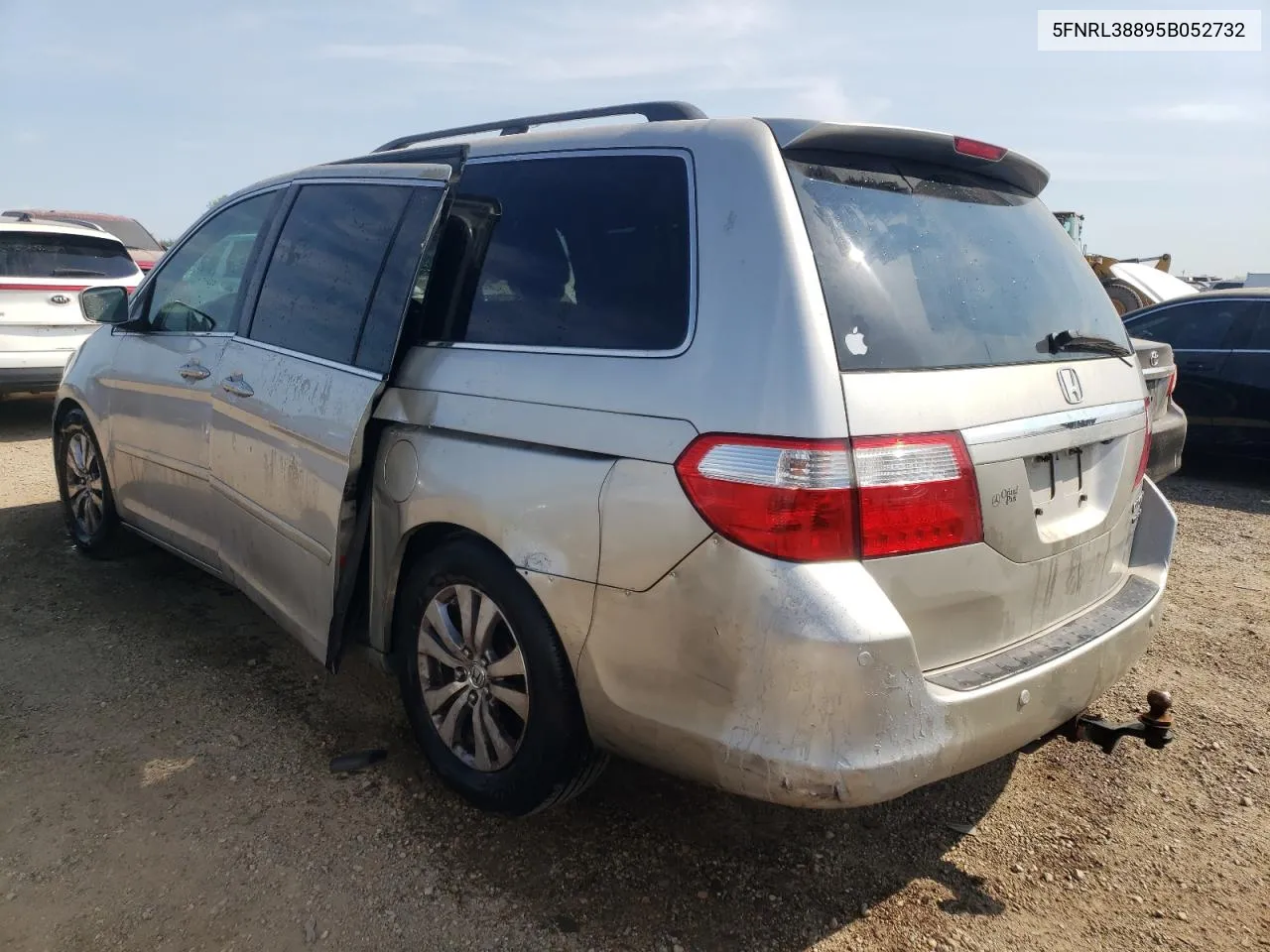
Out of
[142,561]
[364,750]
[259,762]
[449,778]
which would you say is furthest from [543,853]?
[142,561]

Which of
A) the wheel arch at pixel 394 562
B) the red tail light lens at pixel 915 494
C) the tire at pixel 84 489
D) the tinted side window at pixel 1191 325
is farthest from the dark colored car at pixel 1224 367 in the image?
the tire at pixel 84 489

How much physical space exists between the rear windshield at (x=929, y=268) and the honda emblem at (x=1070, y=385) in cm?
6

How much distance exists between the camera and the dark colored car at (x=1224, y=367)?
7520 mm

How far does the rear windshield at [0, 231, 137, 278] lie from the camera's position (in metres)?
8.23

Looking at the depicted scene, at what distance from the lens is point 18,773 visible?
3018 mm

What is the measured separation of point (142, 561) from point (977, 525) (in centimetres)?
442

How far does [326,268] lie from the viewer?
11.0 ft

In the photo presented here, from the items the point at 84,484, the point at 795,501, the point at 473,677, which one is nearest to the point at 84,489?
the point at 84,484

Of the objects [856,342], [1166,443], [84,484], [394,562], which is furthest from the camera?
[1166,443]

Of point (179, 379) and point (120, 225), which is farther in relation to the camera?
point (120, 225)

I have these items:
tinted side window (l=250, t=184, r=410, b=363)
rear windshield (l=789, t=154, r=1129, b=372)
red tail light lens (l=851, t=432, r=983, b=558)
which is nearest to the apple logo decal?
rear windshield (l=789, t=154, r=1129, b=372)

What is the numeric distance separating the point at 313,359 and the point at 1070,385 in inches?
93.3

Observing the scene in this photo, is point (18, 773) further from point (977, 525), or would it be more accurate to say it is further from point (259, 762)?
point (977, 525)

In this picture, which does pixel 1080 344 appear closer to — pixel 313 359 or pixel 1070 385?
pixel 1070 385
